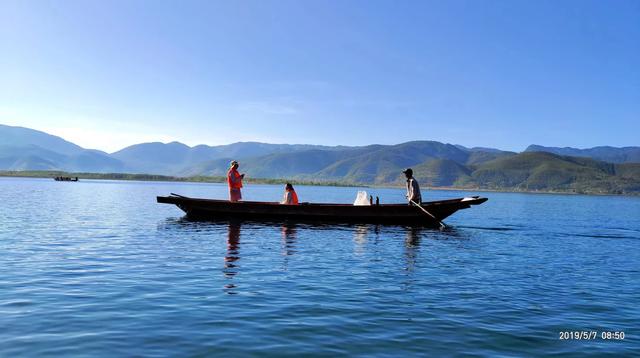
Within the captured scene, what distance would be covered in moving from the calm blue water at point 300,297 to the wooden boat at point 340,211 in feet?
24.9

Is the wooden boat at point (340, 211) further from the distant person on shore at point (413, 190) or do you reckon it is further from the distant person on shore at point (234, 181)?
the distant person on shore at point (234, 181)

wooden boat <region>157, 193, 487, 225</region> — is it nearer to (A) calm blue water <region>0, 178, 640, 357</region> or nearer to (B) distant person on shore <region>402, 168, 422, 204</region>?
(B) distant person on shore <region>402, 168, 422, 204</region>

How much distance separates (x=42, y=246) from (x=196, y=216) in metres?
14.4

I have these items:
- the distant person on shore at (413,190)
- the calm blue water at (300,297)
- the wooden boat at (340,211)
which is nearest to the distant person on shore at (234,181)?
the wooden boat at (340,211)

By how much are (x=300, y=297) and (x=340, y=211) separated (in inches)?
779

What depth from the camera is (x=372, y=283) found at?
14258 mm

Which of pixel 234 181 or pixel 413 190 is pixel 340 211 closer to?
pixel 413 190

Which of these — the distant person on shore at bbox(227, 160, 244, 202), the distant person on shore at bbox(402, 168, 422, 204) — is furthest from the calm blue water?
the distant person on shore at bbox(227, 160, 244, 202)

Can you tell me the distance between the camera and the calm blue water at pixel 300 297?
888cm

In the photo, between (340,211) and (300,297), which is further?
(340,211)

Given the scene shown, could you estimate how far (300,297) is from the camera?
1223 centimetres

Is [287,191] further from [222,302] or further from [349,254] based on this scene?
[222,302]

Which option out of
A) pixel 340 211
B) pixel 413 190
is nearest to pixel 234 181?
pixel 340 211

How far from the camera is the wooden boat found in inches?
1243
